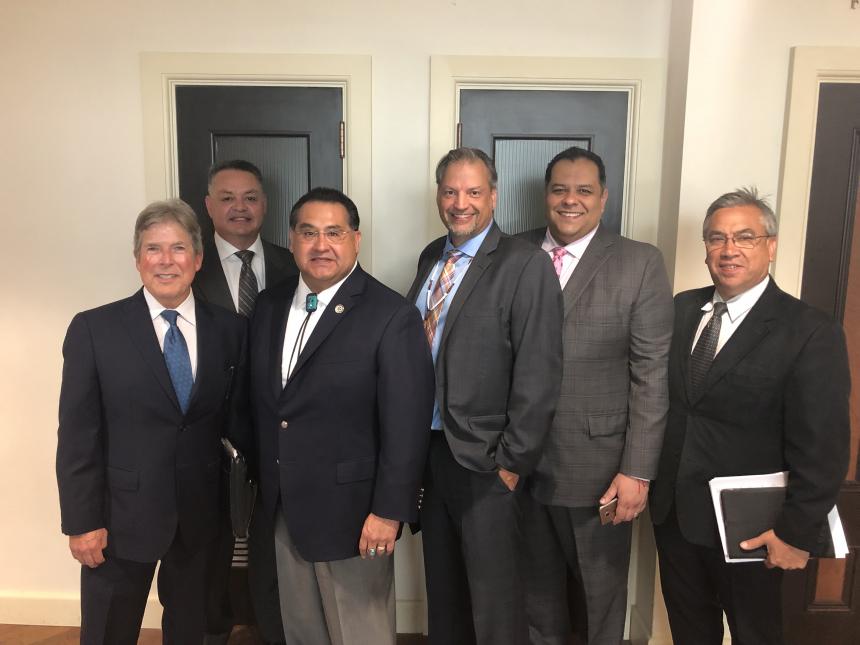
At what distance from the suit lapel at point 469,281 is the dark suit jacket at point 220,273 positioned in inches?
24.0

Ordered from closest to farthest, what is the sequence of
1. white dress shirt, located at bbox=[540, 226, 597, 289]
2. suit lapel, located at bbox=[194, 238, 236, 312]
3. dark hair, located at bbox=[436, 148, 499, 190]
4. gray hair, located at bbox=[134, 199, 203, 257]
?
gray hair, located at bbox=[134, 199, 203, 257]
dark hair, located at bbox=[436, 148, 499, 190]
white dress shirt, located at bbox=[540, 226, 597, 289]
suit lapel, located at bbox=[194, 238, 236, 312]

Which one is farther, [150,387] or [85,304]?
[85,304]

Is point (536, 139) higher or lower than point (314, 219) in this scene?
higher

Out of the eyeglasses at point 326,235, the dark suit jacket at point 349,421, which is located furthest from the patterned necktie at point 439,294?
the eyeglasses at point 326,235

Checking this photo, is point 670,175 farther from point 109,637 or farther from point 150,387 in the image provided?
point 109,637

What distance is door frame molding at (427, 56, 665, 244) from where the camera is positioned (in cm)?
226

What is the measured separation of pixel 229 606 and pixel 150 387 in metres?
1.21

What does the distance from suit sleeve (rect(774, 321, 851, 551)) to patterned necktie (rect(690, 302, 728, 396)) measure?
0.21 metres

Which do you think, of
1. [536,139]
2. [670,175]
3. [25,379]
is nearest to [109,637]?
[25,379]

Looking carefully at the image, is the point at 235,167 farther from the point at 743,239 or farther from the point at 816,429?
the point at 816,429

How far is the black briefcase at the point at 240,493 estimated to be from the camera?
1679mm

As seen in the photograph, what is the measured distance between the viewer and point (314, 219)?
1.60 metres

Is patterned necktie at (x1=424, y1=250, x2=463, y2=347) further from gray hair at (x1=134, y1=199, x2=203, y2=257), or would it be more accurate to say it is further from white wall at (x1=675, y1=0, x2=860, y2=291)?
white wall at (x1=675, y1=0, x2=860, y2=291)

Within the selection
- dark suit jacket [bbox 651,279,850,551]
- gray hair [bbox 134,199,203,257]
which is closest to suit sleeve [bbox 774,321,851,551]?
dark suit jacket [bbox 651,279,850,551]
